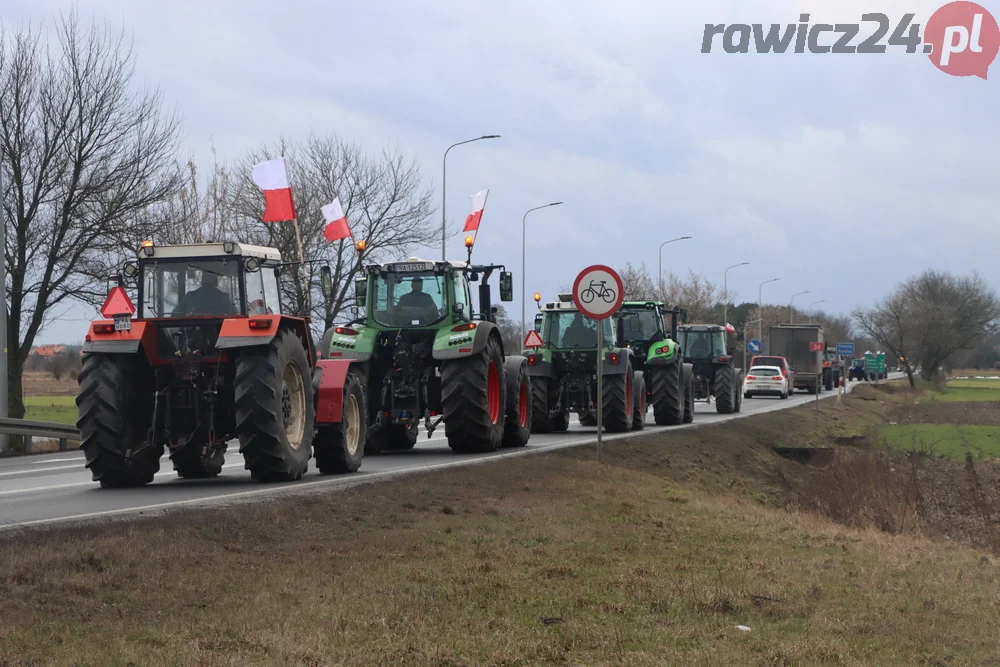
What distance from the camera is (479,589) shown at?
298 inches

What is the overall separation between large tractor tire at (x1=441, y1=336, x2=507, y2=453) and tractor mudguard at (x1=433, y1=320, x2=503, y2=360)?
17cm

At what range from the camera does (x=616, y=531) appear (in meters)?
10.7

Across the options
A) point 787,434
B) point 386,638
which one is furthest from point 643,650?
point 787,434

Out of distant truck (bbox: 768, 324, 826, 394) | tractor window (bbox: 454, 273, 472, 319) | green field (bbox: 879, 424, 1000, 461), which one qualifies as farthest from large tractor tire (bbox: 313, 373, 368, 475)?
distant truck (bbox: 768, 324, 826, 394)

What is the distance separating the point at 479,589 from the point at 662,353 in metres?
21.9

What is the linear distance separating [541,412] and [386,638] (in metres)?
20.5

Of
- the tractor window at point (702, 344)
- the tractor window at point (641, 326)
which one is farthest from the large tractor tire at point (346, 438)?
the tractor window at point (702, 344)

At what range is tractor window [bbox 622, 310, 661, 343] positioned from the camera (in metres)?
29.9

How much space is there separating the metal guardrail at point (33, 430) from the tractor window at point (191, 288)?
10.9 m

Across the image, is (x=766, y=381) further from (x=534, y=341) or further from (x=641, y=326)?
(x=534, y=341)

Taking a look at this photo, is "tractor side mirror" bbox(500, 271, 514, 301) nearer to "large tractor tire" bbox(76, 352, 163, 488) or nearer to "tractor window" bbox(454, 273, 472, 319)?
"tractor window" bbox(454, 273, 472, 319)

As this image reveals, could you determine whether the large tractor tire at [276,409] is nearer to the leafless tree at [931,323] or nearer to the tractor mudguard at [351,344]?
the tractor mudguard at [351,344]

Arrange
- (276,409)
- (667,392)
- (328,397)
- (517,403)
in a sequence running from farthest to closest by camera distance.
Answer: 1. (667,392)
2. (517,403)
3. (328,397)
4. (276,409)

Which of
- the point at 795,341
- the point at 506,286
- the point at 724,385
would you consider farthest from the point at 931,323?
the point at 506,286
